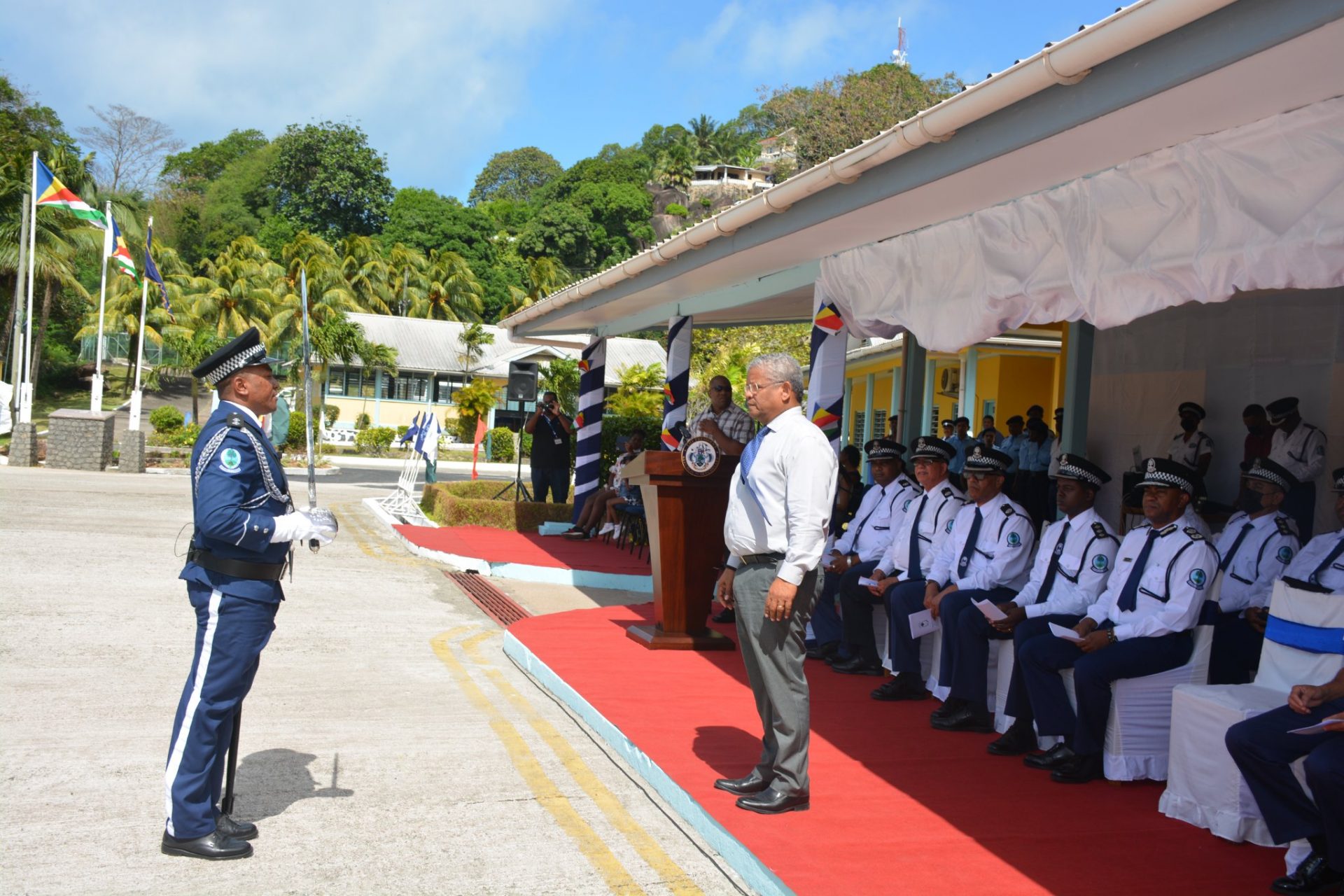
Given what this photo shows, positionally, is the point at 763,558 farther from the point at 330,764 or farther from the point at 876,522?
A: the point at 876,522

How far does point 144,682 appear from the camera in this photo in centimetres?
705

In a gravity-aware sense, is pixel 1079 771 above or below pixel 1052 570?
below

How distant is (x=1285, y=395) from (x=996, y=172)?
10.4 feet

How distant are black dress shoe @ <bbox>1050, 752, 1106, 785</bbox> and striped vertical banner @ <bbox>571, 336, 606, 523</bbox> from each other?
1210 centimetres

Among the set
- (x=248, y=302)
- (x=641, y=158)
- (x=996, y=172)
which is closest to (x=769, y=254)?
(x=996, y=172)

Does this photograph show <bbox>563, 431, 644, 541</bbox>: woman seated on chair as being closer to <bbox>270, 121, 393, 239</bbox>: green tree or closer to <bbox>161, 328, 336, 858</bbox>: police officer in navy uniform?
<bbox>161, 328, 336, 858</bbox>: police officer in navy uniform

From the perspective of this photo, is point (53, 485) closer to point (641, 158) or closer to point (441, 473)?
A: point (441, 473)

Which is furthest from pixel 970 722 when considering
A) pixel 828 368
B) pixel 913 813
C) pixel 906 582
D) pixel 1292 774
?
pixel 828 368

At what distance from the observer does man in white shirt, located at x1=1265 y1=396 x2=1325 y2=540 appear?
6812mm

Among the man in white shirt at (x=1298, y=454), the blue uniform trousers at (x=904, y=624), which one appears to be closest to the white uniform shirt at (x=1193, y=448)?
the man in white shirt at (x=1298, y=454)

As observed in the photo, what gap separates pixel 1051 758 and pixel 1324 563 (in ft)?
5.08

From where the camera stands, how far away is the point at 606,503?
1580 centimetres

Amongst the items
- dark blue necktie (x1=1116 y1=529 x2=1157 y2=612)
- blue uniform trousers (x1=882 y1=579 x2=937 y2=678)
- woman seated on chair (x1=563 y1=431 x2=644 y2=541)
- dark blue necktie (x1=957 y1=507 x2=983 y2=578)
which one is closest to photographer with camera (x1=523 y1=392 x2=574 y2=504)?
woman seated on chair (x1=563 y1=431 x2=644 y2=541)

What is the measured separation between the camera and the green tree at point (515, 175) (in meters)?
112
